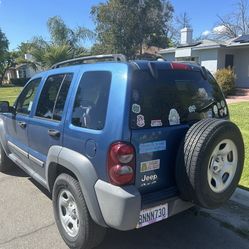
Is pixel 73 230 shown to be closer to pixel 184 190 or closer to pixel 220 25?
pixel 184 190

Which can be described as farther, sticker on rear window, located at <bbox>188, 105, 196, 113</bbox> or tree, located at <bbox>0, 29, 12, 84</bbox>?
tree, located at <bbox>0, 29, 12, 84</bbox>

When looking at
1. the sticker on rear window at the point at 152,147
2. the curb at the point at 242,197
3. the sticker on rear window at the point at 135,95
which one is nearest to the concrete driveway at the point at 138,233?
the curb at the point at 242,197

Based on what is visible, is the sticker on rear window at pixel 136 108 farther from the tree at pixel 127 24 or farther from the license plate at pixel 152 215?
the tree at pixel 127 24

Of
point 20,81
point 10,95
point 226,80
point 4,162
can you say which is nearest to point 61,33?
point 20,81

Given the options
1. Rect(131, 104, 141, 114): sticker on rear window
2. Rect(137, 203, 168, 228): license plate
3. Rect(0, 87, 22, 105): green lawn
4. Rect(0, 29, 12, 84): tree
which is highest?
Rect(0, 29, 12, 84): tree

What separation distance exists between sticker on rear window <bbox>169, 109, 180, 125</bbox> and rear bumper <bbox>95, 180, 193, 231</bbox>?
0.76 m

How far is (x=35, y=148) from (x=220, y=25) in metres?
54.1

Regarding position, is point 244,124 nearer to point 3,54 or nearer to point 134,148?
point 134,148

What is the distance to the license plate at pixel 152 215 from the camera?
313 cm

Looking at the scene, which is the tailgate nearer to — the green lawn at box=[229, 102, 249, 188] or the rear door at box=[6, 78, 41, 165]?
the rear door at box=[6, 78, 41, 165]

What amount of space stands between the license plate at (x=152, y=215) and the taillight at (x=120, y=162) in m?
0.34

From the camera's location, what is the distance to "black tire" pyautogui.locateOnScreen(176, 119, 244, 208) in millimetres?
3162

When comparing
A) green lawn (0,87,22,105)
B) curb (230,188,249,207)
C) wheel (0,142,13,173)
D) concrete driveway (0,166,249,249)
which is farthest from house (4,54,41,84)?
curb (230,188,249,207)

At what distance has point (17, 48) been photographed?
6744cm
